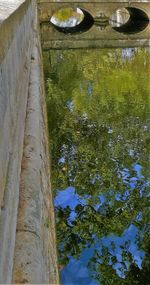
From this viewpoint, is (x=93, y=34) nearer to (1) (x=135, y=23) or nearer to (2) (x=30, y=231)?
(1) (x=135, y=23)

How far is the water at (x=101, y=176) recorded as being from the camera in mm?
6148

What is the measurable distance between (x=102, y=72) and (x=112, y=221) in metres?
12.6

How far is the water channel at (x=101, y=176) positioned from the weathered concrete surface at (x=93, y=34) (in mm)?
6870

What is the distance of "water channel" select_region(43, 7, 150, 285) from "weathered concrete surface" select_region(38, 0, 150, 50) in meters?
6.87

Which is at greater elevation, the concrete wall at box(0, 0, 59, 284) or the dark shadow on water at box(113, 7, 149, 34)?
the dark shadow on water at box(113, 7, 149, 34)

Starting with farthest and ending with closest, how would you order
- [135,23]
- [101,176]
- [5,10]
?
[135,23], [101,176], [5,10]

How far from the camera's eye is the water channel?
6.14 meters

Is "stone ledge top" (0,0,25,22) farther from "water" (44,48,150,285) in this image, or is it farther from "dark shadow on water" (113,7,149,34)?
"dark shadow on water" (113,7,149,34)

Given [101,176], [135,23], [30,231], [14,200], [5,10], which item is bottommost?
[30,231]

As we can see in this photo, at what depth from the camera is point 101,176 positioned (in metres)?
8.67

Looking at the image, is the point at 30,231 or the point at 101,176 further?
the point at 101,176

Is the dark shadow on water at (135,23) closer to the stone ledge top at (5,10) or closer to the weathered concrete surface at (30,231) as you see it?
the stone ledge top at (5,10)

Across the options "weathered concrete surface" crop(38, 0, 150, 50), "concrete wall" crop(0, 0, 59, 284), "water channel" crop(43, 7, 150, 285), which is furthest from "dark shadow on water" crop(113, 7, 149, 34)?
"concrete wall" crop(0, 0, 59, 284)

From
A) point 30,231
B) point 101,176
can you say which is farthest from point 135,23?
point 30,231
